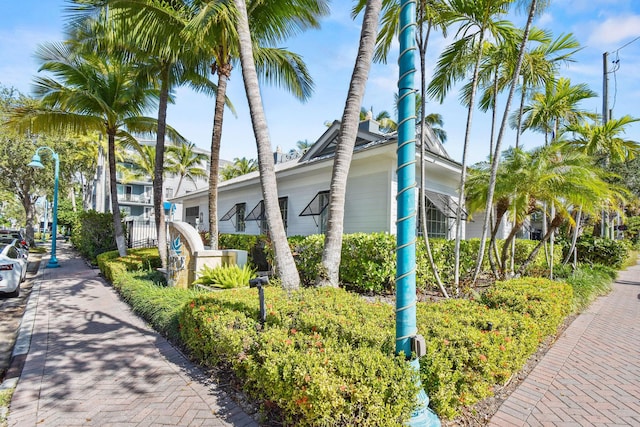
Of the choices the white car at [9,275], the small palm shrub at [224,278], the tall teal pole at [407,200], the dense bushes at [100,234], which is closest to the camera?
the tall teal pole at [407,200]

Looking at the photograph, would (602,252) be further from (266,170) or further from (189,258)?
(189,258)

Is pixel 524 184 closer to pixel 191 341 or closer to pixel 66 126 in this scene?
pixel 191 341

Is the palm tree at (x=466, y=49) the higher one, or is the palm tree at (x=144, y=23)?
the palm tree at (x=144, y=23)

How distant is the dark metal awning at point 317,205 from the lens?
11744mm

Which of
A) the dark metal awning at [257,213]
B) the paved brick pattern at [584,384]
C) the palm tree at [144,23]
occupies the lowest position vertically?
the paved brick pattern at [584,384]

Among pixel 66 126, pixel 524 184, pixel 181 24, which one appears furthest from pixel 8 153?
pixel 524 184

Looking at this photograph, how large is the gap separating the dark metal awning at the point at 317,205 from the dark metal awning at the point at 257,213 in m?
2.94

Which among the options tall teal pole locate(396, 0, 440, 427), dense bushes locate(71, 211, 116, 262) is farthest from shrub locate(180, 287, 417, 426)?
dense bushes locate(71, 211, 116, 262)

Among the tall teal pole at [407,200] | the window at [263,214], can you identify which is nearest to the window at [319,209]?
the window at [263,214]

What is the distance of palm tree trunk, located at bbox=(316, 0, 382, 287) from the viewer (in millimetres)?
5789

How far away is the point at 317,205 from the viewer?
39.4 feet

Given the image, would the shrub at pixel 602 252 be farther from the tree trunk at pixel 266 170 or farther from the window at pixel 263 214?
the tree trunk at pixel 266 170

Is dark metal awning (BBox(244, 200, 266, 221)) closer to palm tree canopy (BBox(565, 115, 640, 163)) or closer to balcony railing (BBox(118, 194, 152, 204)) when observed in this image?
palm tree canopy (BBox(565, 115, 640, 163))

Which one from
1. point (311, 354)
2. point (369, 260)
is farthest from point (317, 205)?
point (311, 354)
